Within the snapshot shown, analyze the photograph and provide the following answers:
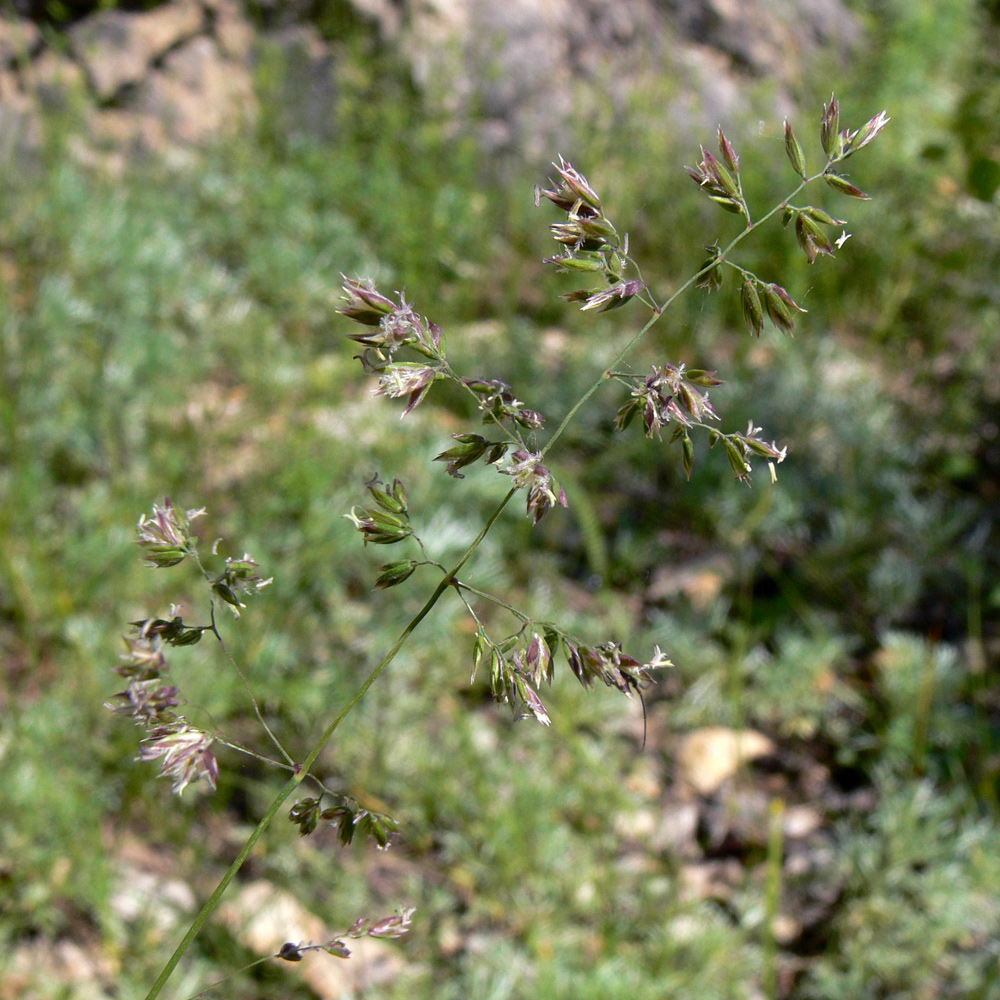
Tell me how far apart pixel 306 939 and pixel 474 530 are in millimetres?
1250

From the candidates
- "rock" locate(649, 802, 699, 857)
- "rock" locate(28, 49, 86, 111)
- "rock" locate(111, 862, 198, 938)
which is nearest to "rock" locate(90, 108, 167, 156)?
"rock" locate(28, 49, 86, 111)

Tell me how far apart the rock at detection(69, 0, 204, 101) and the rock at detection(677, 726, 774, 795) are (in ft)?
13.1

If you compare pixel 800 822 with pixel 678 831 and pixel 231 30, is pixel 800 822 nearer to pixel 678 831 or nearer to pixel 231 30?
pixel 678 831

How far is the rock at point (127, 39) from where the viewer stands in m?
4.50

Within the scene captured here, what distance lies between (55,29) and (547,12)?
262 centimetres

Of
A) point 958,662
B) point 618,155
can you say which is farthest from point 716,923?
point 618,155

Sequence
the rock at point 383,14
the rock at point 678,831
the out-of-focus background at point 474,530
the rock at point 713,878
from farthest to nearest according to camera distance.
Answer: the rock at point 383,14 → the rock at point 678,831 → the rock at point 713,878 → the out-of-focus background at point 474,530

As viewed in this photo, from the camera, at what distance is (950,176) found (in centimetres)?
529

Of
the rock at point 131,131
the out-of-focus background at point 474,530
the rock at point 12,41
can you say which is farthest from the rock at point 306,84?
the rock at point 12,41

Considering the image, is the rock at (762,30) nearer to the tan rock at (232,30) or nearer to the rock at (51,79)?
the tan rock at (232,30)

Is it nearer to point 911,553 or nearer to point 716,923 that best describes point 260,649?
point 716,923

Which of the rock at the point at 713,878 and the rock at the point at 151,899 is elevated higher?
the rock at the point at 151,899

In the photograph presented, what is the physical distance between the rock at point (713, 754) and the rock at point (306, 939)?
3.23 feet

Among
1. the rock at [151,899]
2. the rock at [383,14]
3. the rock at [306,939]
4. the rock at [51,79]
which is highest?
the rock at [383,14]
